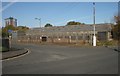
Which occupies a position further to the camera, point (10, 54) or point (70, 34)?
point (70, 34)

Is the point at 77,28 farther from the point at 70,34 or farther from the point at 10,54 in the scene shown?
the point at 10,54

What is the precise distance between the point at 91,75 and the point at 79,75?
53 centimetres

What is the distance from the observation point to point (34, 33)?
323 ft

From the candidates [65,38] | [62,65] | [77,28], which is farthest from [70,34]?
[62,65]

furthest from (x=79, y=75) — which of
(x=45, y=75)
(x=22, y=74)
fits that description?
(x=22, y=74)

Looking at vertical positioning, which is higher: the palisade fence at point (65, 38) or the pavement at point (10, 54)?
the palisade fence at point (65, 38)

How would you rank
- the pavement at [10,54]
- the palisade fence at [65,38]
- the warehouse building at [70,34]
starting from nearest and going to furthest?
the pavement at [10,54]
the palisade fence at [65,38]
the warehouse building at [70,34]

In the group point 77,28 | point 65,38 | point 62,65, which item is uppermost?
point 77,28

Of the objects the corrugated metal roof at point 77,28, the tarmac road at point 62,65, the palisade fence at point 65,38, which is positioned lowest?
the tarmac road at point 62,65

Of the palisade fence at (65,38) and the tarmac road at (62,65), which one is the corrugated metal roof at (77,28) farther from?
the tarmac road at (62,65)

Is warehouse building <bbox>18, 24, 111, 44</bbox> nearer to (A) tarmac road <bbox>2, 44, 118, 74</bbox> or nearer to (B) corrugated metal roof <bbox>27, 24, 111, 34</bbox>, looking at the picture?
(B) corrugated metal roof <bbox>27, 24, 111, 34</bbox>

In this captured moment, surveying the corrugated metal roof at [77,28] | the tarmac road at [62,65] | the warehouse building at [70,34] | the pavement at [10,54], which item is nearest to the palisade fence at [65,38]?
the warehouse building at [70,34]

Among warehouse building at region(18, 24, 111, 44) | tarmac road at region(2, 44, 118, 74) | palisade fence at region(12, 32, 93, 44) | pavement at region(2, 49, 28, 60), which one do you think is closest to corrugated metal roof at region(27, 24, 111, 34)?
warehouse building at region(18, 24, 111, 44)

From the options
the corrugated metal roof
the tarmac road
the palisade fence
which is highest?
the corrugated metal roof
